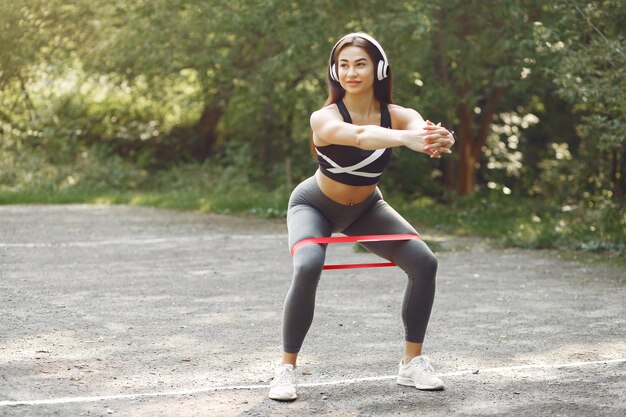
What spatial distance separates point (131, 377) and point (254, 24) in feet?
29.4

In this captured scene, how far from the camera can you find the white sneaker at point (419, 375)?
5.20 m

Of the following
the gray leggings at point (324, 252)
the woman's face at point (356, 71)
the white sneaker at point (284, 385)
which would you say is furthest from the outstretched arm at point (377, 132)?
the white sneaker at point (284, 385)

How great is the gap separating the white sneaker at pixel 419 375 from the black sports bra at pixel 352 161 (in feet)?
3.16

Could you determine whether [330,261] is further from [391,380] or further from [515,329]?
[391,380]

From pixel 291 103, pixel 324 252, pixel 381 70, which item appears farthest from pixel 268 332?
pixel 291 103

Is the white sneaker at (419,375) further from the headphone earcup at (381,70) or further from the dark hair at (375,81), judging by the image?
the headphone earcup at (381,70)

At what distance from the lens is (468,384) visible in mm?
5367

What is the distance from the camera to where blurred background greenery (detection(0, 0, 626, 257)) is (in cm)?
1228

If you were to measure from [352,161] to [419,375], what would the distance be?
3.76 ft

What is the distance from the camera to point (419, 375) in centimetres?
523

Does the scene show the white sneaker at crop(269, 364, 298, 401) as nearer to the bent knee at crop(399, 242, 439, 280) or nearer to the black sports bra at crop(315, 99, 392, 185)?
the bent knee at crop(399, 242, 439, 280)

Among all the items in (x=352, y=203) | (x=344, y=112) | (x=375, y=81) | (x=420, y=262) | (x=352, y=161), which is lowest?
(x=420, y=262)

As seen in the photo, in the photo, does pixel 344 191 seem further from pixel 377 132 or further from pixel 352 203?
pixel 377 132

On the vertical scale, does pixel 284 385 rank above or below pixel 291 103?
below
